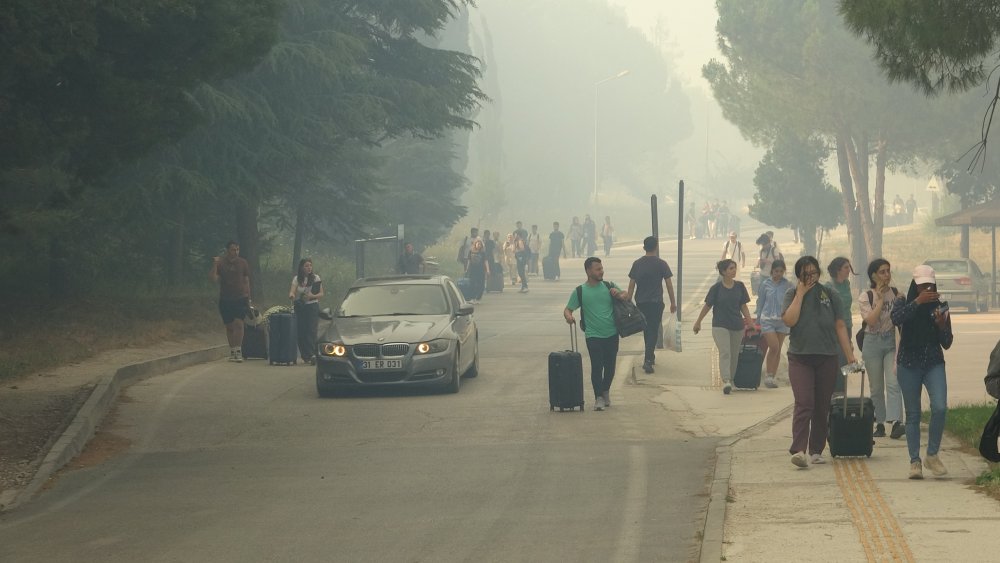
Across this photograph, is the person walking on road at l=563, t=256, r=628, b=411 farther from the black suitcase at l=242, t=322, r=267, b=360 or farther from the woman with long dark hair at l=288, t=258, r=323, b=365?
the black suitcase at l=242, t=322, r=267, b=360

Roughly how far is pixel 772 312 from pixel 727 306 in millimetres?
580

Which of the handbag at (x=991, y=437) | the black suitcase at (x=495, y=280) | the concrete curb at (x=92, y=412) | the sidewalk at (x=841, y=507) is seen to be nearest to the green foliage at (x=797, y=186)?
the black suitcase at (x=495, y=280)

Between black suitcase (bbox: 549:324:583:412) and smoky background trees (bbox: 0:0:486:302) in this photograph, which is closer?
smoky background trees (bbox: 0:0:486:302)

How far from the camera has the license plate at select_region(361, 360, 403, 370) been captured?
18547 millimetres

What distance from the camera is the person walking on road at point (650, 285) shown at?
20.4 m

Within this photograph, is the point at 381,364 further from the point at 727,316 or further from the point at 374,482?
the point at 374,482

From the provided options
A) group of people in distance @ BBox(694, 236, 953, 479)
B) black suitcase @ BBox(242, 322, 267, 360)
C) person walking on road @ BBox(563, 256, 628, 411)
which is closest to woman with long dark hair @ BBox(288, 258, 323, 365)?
black suitcase @ BBox(242, 322, 267, 360)

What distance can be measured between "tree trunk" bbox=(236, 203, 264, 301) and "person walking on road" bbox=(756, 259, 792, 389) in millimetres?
14834

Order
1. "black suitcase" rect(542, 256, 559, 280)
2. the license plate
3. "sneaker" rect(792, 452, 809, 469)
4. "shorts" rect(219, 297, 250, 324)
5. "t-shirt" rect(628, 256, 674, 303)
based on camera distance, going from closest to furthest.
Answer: "sneaker" rect(792, 452, 809, 469)
the license plate
"t-shirt" rect(628, 256, 674, 303)
"shorts" rect(219, 297, 250, 324)
"black suitcase" rect(542, 256, 559, 280)

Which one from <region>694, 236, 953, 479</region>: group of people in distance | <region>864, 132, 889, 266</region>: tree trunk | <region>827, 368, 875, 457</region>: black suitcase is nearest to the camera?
<region>694, 236, 953, 479</region>: group of people in distance

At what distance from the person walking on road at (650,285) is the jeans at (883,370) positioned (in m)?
6.36

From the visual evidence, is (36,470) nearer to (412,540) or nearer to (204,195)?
(412,540)

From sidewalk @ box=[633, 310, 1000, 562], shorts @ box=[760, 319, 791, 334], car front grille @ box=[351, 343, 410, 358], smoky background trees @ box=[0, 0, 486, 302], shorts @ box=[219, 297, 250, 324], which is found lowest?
sidewalk @ box=[633, 310, 1000, 562]

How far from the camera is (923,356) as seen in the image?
11406 mm
